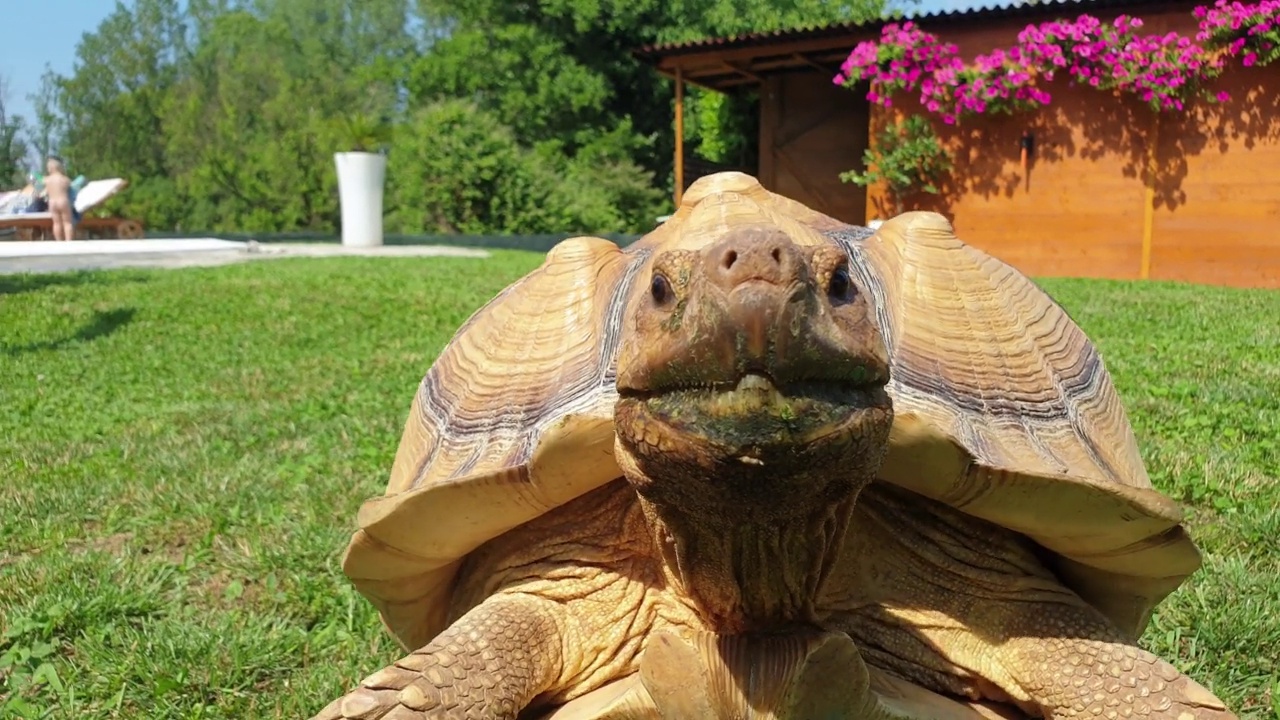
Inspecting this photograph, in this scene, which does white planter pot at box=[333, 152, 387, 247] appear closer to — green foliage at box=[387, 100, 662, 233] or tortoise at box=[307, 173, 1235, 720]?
green foliage at box=[387, 100, 662, 233]

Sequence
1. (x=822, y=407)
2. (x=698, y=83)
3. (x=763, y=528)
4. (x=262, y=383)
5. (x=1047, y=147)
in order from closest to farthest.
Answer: (x=822, y=407), (x=763, y=528), (x=262, y=383), (x=1047, y=147), (x=698, y=83)

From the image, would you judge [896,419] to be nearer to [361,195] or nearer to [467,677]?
[467,677]

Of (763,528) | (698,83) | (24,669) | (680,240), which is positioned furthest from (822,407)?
(698,83)

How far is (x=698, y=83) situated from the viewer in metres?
15.8

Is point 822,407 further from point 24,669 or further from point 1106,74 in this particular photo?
point 1106,74

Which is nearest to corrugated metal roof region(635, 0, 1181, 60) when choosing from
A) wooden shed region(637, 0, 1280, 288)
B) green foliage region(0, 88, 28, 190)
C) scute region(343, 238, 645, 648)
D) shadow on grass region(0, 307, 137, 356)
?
wooden shed region(637, 0, 1280, 288)

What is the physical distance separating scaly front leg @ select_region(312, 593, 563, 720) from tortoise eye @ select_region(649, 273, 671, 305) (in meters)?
0.73

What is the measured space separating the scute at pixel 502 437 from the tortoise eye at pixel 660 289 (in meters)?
0.38

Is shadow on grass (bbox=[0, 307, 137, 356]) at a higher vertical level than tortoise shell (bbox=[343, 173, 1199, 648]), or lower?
lower

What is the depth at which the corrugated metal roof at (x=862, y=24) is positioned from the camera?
417 inches

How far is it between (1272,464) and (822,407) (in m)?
3.07

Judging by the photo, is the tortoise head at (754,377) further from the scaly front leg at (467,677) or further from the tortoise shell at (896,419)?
the scaly front leg at (467,677)

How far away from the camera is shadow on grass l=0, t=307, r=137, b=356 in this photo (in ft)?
22.1

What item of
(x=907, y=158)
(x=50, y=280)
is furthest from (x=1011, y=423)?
(x=907, y=158)
